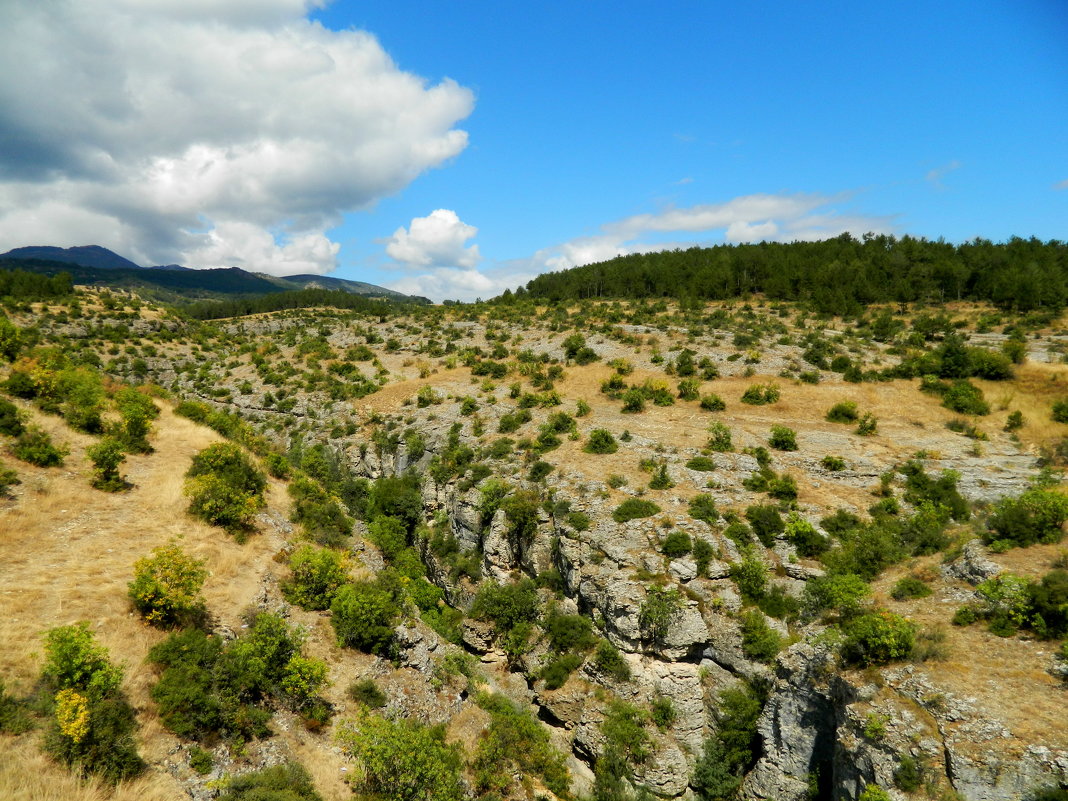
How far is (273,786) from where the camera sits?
11828 mm

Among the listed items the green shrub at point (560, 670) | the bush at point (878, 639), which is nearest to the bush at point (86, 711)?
the green shrub at point (560, 670)

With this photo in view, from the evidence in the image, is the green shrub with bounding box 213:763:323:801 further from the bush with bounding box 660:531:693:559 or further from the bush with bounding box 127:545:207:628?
the bush with bounding box 660:531:693:559

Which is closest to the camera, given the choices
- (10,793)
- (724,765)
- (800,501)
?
(10,793)

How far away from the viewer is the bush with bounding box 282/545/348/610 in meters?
19.0

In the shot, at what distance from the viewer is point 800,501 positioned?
26516 mm

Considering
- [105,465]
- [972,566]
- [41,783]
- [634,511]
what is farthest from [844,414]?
[105,465]

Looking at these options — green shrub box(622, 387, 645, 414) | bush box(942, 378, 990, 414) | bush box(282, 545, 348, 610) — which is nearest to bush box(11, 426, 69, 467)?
bush box(282, 545, 348, 610)

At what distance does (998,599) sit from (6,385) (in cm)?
4239

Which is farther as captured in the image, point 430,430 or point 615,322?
point 615,322

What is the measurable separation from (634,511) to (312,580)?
54.8 feet

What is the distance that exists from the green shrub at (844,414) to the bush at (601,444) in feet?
59.3

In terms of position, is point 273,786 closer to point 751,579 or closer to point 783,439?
point 751,579

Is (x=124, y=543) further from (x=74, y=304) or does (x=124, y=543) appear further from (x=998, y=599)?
(x=74, y=304)

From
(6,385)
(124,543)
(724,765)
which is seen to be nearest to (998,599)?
(724,765)
